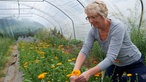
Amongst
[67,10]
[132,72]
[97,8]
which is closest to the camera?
[97,8]

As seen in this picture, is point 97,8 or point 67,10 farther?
point 67,10

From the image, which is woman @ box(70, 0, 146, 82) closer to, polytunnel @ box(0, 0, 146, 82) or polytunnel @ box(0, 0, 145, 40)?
polytunnel @ box(0, 0, 146, 82)

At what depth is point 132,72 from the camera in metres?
3.01

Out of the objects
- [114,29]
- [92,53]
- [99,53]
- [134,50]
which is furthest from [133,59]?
[92,53]

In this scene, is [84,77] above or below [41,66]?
above

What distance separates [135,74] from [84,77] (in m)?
0.70

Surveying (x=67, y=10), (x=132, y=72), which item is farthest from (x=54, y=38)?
(x=132, y=72)

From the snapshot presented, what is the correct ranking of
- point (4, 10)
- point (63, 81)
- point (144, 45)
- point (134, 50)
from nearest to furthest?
point (134, 50)
point (63, 81)
point (144, 45)
point (4, 10)

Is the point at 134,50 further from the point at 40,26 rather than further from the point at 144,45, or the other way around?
the point at 40,26

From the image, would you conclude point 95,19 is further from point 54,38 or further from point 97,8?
point 54,38

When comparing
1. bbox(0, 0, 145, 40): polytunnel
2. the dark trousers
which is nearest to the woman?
the dark trousers

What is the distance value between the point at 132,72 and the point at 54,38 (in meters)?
9.86

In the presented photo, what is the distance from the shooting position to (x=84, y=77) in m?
2.45

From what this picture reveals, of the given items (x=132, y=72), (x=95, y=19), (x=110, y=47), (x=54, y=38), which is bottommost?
(x=54, y=38)
